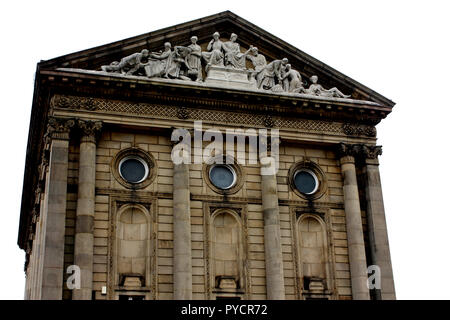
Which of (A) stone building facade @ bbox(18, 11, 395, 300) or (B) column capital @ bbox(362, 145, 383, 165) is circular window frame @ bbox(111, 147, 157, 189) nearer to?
(A) stone building facade @ bbox(18, 11, 395, 300)

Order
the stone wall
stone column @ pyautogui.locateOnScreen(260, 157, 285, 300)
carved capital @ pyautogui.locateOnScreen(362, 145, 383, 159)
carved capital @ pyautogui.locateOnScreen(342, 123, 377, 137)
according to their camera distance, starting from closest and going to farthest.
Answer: the stone wall
stone column @ pyautogui.locateOnScreen(260, 157, 285, 300)
carved capital @ pyautogui.locateOnScreen(362, 145, 383, 159)
carved capital @ pyautogui.locateOnScreen(342, 123, 377, 137)

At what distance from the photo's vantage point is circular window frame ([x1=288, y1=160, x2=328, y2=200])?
1206 inches

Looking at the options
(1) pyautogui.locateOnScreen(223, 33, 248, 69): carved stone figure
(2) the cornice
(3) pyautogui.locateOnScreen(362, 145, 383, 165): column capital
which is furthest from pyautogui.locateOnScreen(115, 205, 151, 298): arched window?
(3) pyautogui.locateOnScreen(362, 145, 383, 165): column capital

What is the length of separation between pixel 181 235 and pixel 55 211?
16.7ft

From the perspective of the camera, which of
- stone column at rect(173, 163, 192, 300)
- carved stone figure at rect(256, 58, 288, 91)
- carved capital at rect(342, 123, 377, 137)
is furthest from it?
carved capital at rect(342, 123, 377, 137)

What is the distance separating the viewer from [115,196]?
2797 centimetres

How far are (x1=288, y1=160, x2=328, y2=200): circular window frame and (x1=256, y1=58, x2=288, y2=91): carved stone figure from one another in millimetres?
3873

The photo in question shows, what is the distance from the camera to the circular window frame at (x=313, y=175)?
3064 cm

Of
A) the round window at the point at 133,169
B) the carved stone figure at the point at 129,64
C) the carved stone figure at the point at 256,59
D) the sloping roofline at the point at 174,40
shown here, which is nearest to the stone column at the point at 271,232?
the carved stone figure at the point at 256,59

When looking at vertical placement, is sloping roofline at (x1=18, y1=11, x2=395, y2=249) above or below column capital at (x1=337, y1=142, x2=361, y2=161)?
above

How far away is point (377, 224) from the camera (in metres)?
30.7

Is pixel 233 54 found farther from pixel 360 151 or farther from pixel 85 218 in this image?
pixel 85 218

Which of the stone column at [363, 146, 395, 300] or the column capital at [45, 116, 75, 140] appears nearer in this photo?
the column capital at [45, 116, 75, 140]
